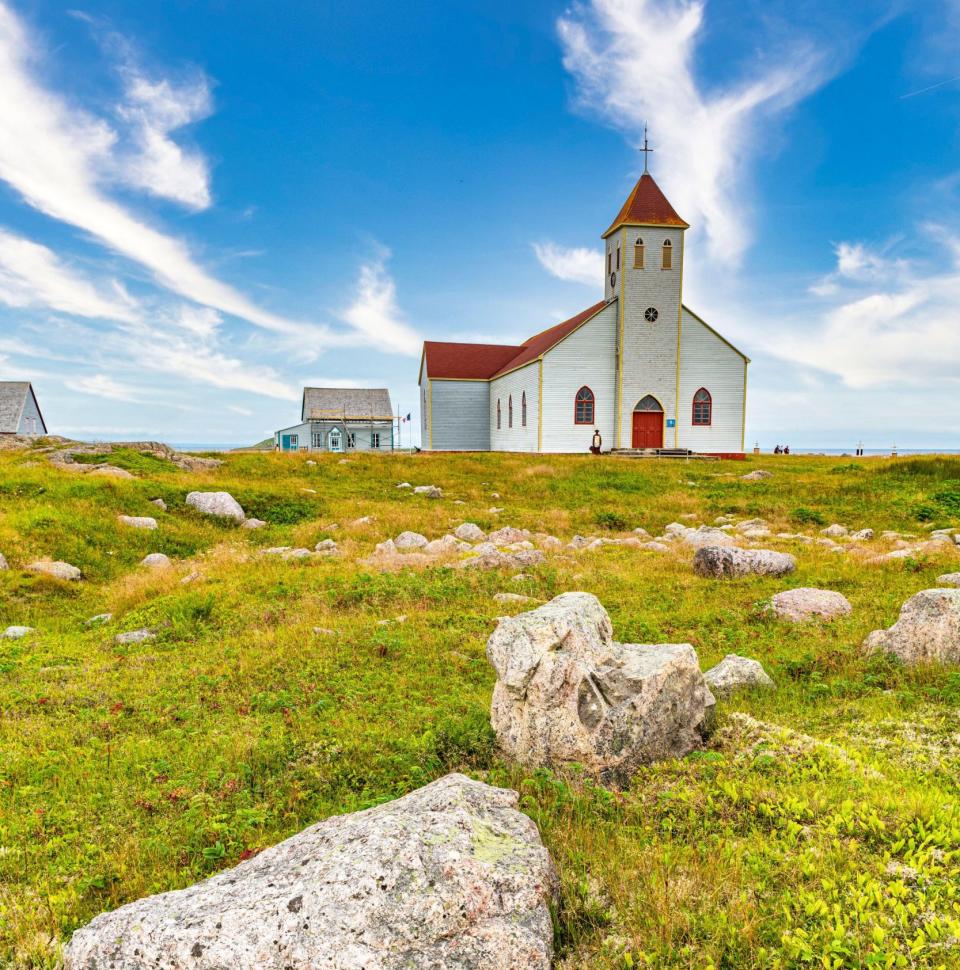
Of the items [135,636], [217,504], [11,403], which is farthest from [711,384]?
[11,403]

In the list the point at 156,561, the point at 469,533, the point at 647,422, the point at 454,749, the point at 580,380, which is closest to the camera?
the point at 454,749

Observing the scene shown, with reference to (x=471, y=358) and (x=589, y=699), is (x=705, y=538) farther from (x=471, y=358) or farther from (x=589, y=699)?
(x=471, y=358)

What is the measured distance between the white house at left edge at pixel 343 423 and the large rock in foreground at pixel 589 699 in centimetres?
6238

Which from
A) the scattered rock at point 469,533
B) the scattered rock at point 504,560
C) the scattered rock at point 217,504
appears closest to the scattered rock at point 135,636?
the scattered rock at point 504,560

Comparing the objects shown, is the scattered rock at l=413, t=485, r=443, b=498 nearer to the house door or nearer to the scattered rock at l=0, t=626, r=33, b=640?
the scattered rock at l=0, t=626, r=33, b=640

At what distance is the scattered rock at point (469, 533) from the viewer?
69.8ft

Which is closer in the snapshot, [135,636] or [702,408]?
[135,636]

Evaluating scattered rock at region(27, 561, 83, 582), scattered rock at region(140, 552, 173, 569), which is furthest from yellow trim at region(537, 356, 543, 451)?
scattered rock at region(27, 561, 83, 582)

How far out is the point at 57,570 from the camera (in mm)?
15914

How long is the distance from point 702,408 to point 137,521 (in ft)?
133

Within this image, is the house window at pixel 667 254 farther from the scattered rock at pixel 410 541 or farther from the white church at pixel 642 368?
the scattered rock at pixel 410 541

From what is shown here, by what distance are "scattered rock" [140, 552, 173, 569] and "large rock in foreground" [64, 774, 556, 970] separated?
15.4 m

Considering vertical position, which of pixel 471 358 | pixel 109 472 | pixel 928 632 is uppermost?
pixel 471 358

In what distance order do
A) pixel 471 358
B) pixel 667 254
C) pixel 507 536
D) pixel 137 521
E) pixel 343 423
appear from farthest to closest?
pixel 343 423 → pixel 471 358 → pixel 667 254 → pixel 507 536 → pixel 137 521
